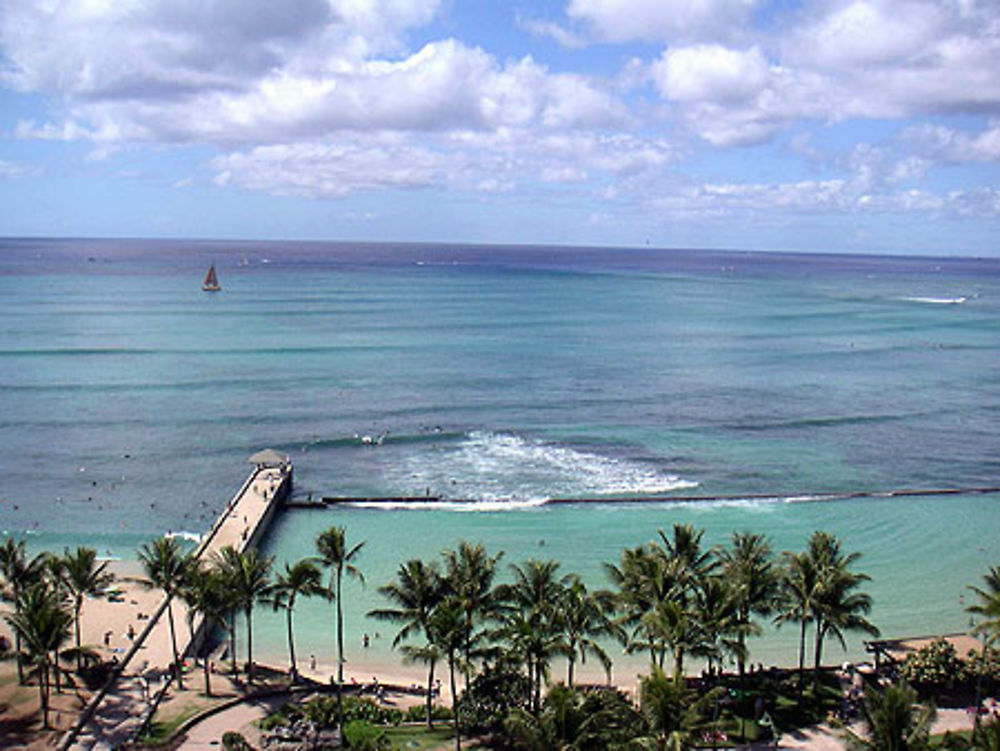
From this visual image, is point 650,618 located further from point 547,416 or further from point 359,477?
point 547,416

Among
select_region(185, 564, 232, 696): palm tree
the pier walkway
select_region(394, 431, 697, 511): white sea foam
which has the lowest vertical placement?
the pier walkway

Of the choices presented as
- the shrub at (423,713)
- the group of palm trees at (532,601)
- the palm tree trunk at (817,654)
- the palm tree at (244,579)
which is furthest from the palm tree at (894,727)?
the palm tree at (244,579)

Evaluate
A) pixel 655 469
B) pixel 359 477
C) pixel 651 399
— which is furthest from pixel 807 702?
pixel 651 399

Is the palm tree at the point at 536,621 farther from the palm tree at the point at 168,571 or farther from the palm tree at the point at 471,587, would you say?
the palm tree at the point at 168,571

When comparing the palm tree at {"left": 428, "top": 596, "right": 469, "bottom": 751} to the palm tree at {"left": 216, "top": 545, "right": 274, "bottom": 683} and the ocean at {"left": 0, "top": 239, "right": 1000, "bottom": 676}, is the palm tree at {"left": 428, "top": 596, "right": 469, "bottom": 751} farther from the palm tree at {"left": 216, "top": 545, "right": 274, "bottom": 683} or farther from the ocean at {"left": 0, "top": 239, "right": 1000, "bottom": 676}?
the ocean at {"left": 0, "top": 239, "right": 1000, "bottom": 676}

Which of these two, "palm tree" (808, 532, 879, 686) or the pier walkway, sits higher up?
"palm tree" (808, 532, 879, 686)

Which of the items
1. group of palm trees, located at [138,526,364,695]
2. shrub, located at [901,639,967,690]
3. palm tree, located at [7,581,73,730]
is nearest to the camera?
palm tree, located at [7,581,73,730]

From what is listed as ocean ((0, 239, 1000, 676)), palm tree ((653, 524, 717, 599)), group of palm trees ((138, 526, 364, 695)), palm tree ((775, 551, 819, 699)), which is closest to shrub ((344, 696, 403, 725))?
group of palm trees ((138, 526, 364, 695))

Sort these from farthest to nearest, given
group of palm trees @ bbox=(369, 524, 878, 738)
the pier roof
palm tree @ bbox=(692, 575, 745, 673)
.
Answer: the pier roof
palm tree @ bbox=(692, 575, 745, 673)
group of palm trees @ bbox=(369, 524, 878, 738)

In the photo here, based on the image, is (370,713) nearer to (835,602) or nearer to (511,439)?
(835,602)
